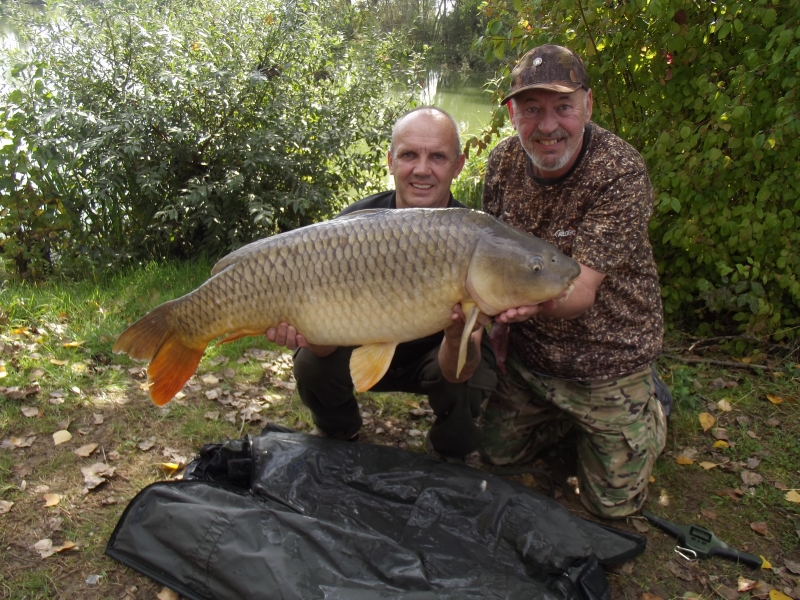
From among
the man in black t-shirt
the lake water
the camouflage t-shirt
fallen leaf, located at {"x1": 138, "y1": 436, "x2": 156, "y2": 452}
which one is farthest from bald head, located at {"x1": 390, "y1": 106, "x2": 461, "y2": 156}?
the lake water

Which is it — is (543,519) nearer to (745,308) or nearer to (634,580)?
(634,580)

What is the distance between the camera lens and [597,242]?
1647 mm

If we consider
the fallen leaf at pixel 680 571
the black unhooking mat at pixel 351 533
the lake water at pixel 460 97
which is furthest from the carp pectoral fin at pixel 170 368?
the lake water at pixel 460 97

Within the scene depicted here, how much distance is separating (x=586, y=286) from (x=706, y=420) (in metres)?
1.06

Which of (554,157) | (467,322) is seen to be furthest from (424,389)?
(554,157)

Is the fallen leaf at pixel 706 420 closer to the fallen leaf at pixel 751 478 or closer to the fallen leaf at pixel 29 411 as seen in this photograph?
the fallen leaf at pixel 751 478

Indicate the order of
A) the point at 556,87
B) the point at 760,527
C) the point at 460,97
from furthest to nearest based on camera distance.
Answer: the point at 460,97
the point at 760,527
the point at 556,87

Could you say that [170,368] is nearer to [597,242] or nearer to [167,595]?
[167,595]

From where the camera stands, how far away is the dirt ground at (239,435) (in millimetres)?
1596

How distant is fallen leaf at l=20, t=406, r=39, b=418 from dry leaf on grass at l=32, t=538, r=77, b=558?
0.66 meters

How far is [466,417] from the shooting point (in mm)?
1896

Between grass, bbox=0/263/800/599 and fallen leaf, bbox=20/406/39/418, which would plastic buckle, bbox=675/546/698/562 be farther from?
fallen leaf, bbox=20/406/39/418

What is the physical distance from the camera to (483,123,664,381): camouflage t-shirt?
1.69 m

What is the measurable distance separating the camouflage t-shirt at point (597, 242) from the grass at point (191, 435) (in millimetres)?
466
